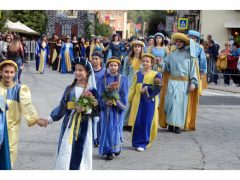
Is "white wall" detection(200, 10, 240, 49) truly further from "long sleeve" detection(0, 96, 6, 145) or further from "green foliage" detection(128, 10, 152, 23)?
"long sleeve" detection(0, 96, 6, 145)

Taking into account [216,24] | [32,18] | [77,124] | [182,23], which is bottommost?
[77,124]

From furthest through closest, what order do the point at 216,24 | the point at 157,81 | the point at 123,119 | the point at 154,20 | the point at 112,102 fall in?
1. the point at 154,20
2. the point at 216,24
3. the point at 123,119
4. the point at 157,81
5. the point at 112,102

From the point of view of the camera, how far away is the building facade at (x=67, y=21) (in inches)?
2832

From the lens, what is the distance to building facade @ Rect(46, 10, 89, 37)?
71938mm

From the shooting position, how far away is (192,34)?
1148cm

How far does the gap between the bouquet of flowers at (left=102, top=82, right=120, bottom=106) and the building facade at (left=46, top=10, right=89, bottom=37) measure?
2497 inches

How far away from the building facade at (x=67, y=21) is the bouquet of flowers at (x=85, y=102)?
214 ft

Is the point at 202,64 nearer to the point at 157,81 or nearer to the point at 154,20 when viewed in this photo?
the point at 157,81

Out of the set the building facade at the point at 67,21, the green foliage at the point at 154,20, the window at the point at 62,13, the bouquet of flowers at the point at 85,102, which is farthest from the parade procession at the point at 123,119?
the window at the point at 62,13

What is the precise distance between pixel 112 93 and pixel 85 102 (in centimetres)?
186

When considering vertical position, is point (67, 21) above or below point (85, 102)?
above

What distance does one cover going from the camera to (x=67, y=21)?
74.1 m

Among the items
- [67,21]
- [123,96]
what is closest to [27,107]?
[123,96]
